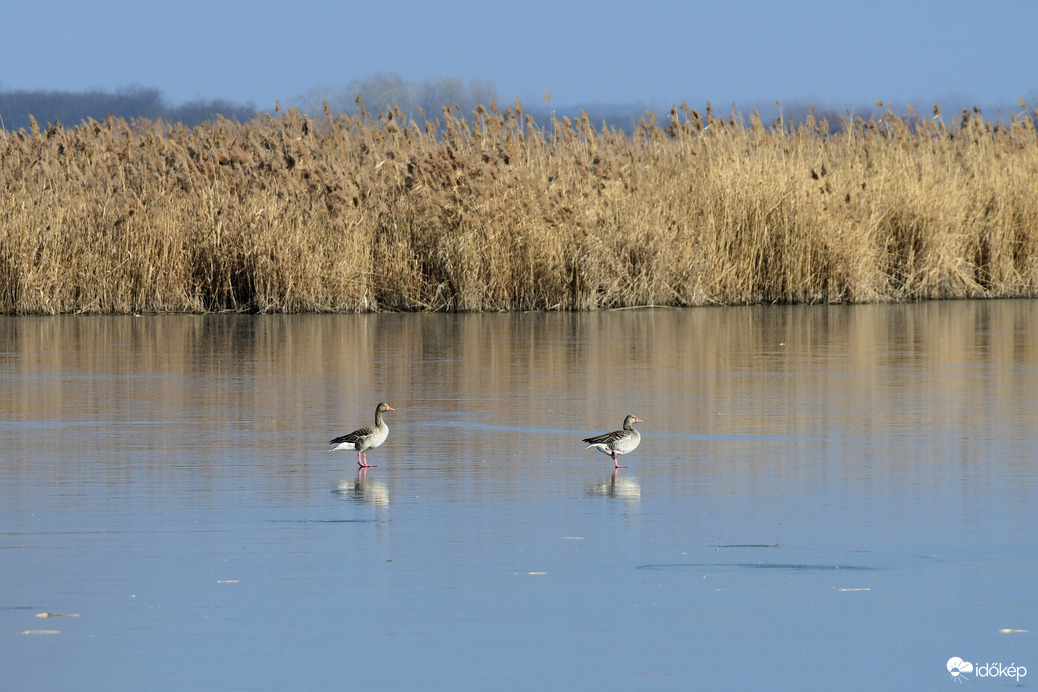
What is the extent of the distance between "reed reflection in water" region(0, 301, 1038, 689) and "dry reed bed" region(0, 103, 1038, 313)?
6.67 meters

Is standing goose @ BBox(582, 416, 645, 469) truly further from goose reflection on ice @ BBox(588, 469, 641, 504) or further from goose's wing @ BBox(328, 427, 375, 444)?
goose's wing @ BBox(328, 427, 375, 444)

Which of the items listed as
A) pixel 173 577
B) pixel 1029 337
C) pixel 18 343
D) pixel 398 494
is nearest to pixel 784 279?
pixel 1029 337

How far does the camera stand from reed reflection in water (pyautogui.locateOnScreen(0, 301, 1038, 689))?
4215mm

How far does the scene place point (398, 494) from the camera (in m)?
6.64

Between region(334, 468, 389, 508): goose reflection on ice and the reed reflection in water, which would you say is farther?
region(334, 468, 389, 508): goose reflection on ice

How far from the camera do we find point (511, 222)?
18594mm

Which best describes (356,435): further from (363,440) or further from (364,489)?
(364,489)

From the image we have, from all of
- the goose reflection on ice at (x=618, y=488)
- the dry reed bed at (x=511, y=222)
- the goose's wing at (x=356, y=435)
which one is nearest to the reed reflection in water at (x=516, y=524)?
the goose reflection on ice at (x=618, y=488)

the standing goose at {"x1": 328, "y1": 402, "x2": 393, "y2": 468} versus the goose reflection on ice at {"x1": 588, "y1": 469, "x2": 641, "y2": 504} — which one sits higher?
the standing goose at {"x1": 328, "y1": 402, "x2": 393, "y2": 468}

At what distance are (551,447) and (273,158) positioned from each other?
541 inches

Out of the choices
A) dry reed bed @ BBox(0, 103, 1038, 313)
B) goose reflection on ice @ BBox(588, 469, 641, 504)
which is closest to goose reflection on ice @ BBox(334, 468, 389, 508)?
goose reflection on ice @ BBox(588, 469, 641, 504)

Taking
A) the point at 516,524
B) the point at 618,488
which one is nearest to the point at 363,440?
the point at 618,488

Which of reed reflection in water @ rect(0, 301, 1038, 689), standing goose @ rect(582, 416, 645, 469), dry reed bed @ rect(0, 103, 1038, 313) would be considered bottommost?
reed reflection in water @ rect(0, 301, 1038, 689)

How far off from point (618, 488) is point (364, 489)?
1.12m
